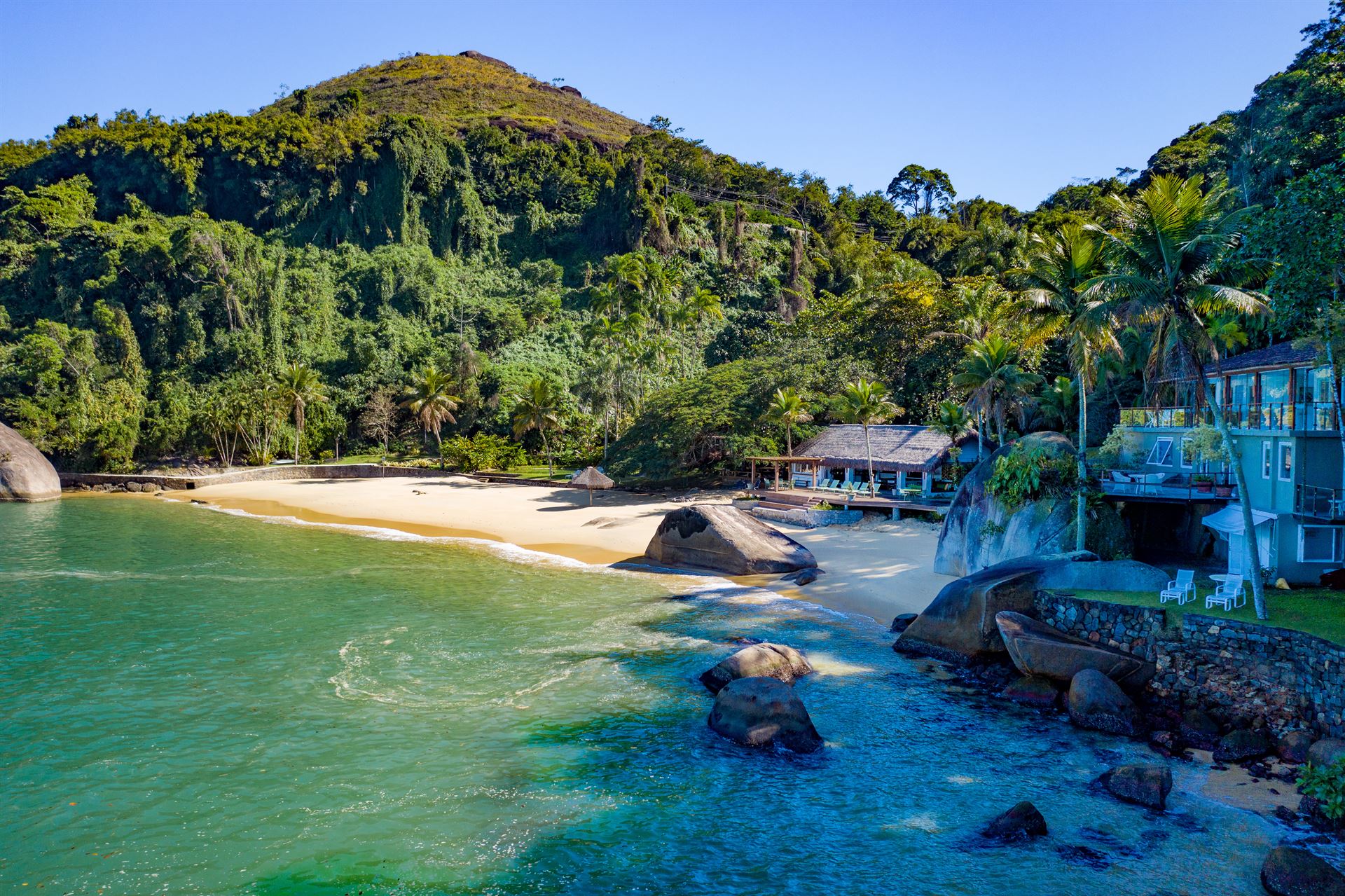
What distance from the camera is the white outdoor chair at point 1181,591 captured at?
16.4 m

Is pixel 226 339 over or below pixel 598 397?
over

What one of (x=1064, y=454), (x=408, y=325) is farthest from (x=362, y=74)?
(x=1064, y=454)

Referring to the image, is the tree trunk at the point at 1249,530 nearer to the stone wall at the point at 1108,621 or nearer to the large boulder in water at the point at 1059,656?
the stone wall at the point at 1108,621

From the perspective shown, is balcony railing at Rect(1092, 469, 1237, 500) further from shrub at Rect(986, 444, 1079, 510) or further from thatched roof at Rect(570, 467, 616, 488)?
thatched roof at Rect(570, 467, 616, 488)

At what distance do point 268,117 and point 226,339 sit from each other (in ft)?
128

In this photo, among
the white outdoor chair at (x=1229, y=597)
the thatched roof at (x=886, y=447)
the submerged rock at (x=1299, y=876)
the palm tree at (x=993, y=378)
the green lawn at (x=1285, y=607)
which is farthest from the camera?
the thatched roof at (x=886, y=447)

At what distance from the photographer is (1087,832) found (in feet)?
37.2

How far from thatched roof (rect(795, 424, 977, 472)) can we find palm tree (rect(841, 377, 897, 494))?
1.45ft

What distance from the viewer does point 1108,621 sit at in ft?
53.5

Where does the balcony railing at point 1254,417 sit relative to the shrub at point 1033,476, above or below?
above

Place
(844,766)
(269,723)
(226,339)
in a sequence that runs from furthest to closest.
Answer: (226,339) → (269,723) → (844,766)

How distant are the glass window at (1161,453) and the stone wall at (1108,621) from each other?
9.51m

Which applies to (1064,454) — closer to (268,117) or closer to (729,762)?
(729,762)

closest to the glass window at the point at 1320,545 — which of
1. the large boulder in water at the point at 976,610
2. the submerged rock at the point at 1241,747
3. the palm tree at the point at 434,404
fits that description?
the large boulder in water at the point at 976,610
